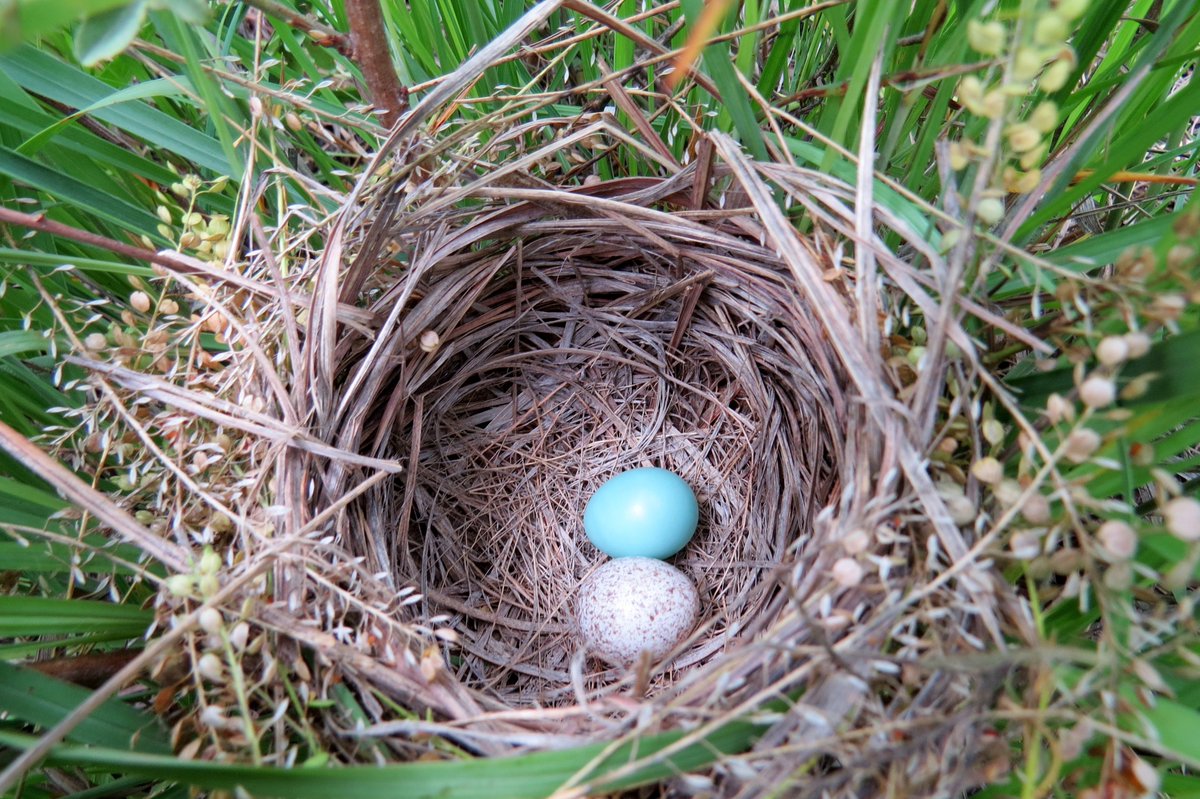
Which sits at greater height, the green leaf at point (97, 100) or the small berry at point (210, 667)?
the green leaf at point (97, 100)

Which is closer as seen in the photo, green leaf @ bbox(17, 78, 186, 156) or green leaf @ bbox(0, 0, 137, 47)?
green leaf @ bbox(0, 0, 137, 47)

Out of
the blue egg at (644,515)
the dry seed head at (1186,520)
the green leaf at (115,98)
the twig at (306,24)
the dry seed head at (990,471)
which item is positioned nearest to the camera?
the dry seed head at (1186,520)

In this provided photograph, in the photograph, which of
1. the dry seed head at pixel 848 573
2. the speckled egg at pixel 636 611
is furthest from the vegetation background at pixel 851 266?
the speckled egg at pixel 636 611

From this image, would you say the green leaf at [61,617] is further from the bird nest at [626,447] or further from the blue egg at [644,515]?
the blue egg at [644,515]

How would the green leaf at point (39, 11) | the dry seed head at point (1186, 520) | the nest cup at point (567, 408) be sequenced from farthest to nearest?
the nest cup at point (567, 408) → the dry seed head at point (1186, 520) → the green leaf at point (39, 11)

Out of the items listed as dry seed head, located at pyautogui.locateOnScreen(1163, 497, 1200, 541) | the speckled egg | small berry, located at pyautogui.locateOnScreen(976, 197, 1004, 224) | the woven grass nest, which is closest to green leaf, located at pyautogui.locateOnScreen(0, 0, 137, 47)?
the woven grass nest

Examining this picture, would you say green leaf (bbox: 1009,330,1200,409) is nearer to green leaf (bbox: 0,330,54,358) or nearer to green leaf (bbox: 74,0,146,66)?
green leaf (bbox: 74,0,146,66)
